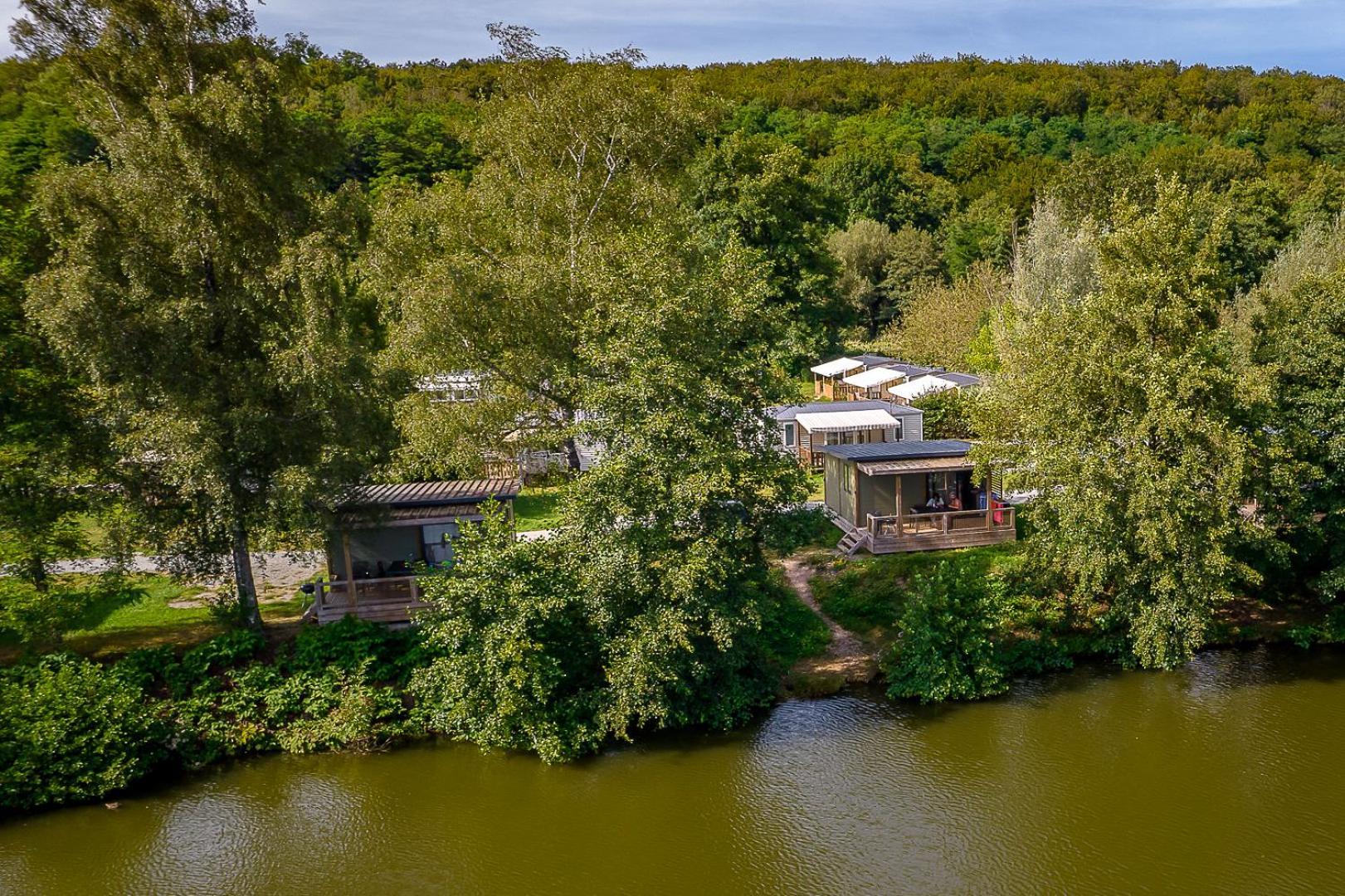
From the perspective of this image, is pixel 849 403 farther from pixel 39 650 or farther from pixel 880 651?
pixel 39 650

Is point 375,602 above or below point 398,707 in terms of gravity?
above

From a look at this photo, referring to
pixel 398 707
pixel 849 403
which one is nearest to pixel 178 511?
pixel 398 707

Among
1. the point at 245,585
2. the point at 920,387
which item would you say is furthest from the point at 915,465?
the point at 245,585

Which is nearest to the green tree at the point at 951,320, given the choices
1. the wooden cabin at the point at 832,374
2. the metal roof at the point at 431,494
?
the wooden cabin at the point at 832,374

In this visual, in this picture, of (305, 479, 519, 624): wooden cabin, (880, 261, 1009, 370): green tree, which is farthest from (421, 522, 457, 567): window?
(880, 261, 1009, 370): green tree

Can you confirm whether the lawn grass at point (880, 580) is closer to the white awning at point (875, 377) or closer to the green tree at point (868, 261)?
the white awning at point (875, 377)

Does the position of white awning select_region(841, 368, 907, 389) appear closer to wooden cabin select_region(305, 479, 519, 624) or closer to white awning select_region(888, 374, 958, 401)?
white awning select_region(888, 374, 958, 401)

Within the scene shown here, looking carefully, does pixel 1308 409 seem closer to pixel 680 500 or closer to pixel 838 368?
pixel 680 500
